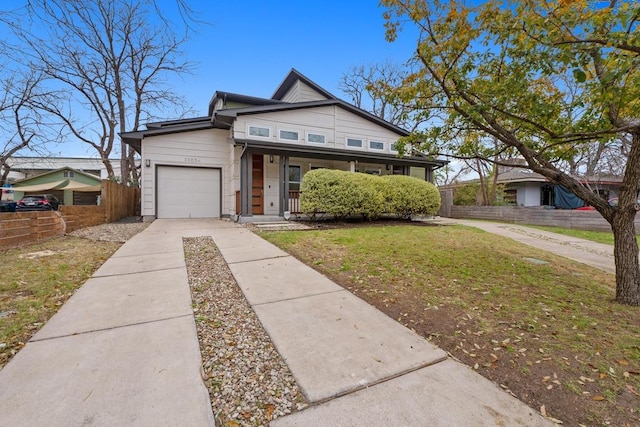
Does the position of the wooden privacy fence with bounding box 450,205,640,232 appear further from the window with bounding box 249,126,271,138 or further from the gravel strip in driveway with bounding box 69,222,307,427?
the gravel strip in driveway with bounding box 69,222,307,427

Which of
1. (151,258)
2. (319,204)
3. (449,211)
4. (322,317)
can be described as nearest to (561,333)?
(322,317)

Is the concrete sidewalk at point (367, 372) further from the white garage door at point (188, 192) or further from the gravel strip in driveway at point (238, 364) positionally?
the white garage door at point (188, 192)

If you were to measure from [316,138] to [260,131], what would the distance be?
2.49 meters

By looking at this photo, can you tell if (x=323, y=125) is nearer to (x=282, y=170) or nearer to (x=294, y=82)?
(x=282, y=170)

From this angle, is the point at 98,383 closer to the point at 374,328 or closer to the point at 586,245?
the point at 374,328

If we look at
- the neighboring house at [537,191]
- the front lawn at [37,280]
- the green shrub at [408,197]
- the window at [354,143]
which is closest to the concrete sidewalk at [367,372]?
the front lawn at [37,280]

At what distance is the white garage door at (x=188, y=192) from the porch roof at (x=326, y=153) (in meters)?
3.36

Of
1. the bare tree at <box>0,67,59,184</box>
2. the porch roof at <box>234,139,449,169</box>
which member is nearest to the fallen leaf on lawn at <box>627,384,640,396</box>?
the porch roof at <box>234,139,449,169</box>

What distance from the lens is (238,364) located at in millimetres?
2066

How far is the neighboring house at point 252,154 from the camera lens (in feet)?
34.8

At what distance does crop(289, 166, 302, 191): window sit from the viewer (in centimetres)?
1216

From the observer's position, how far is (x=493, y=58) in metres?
4.17

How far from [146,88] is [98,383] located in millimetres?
20837

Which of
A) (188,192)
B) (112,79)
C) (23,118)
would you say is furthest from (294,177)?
(112,79)
